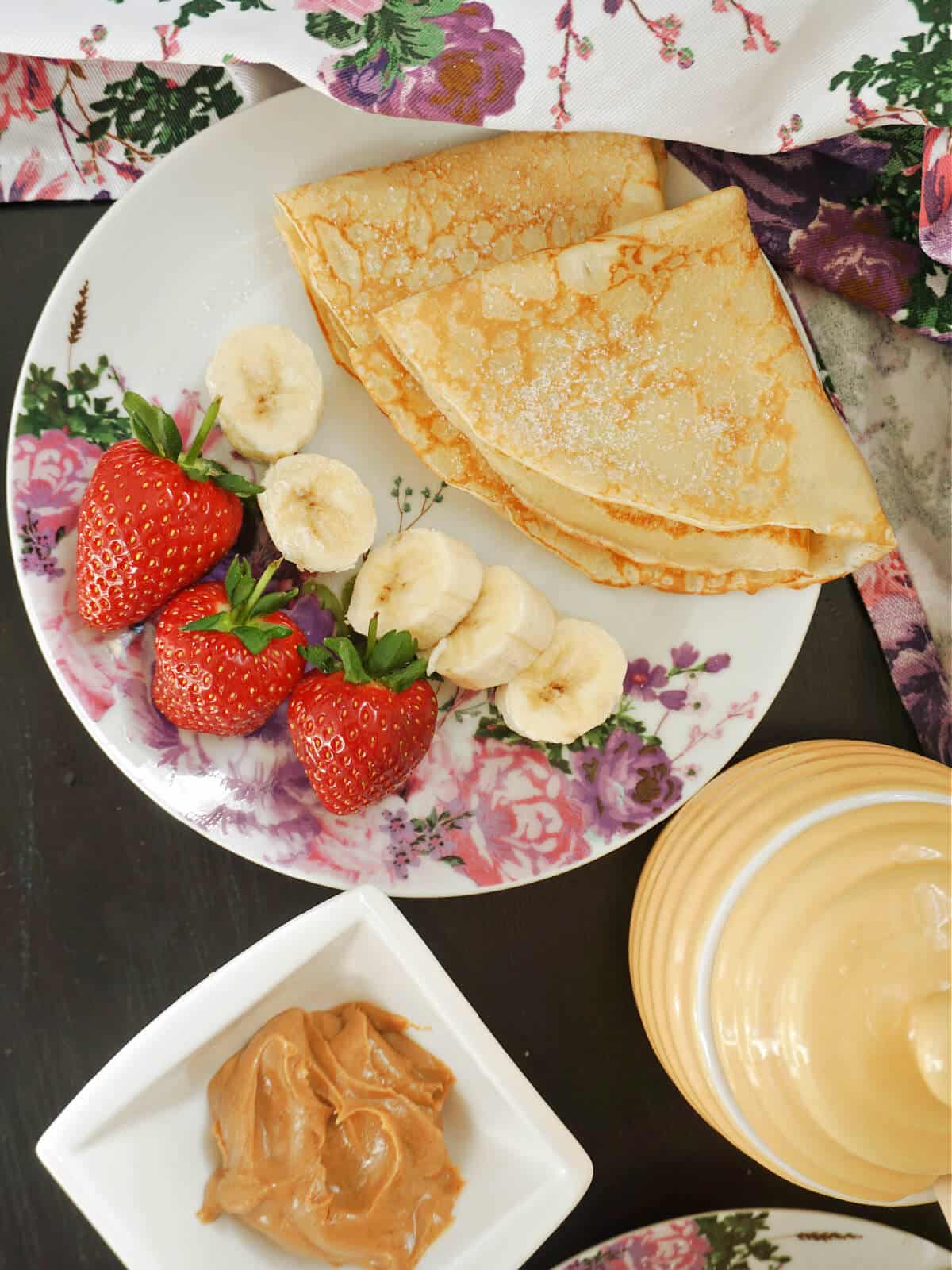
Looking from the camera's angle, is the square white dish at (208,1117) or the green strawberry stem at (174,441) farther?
the green strawberry stem at (174,441)

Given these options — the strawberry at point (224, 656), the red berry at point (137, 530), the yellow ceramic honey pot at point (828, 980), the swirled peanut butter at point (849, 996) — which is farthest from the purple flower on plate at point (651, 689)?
the red berry at point (137, 530)

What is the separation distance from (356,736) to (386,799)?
15 centimetres

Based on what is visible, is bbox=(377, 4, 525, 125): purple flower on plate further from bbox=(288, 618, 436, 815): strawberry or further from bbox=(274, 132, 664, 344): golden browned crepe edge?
bbox=(288, 618, 436, 815): strawberry

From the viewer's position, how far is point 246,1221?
109cm

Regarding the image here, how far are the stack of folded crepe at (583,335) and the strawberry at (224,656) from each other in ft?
0.91

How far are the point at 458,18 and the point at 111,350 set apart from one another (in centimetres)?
53

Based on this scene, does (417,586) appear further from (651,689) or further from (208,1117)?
(208,1117)

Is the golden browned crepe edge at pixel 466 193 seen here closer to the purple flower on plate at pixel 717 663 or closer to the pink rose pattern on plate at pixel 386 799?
the pink rose pattern on plate at pixel 386 799

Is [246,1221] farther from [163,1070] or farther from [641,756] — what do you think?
[641,756]

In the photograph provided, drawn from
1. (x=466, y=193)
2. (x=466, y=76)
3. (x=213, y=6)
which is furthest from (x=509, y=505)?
(x=213, y=6)

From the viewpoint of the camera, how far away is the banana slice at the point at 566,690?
126cm

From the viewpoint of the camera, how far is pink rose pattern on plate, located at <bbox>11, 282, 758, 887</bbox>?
1.18m

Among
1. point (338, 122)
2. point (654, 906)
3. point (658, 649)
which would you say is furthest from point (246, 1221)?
point (338, 122)

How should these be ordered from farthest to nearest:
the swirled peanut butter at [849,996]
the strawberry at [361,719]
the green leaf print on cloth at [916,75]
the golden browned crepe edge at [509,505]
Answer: the golden browned crepe edge at [509,505] < the strawberry at [361,719] < the green leaf print on cloth at [916,75] < the swirled peanut butter at [849,996]
